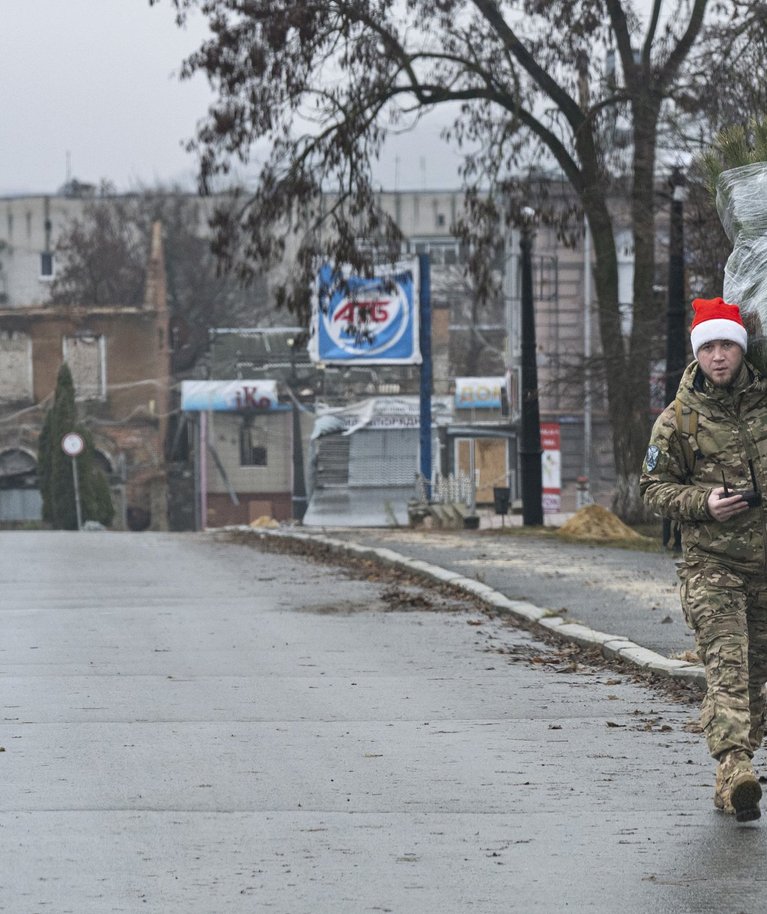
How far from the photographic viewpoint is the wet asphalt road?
5434 mm

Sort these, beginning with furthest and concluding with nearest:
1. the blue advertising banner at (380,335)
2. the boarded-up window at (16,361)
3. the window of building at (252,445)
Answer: the boarded-up window at (16,361) < the window of building at (252,445) < the blue advertising banner at (380,335)

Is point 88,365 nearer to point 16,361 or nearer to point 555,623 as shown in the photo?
point 16,361

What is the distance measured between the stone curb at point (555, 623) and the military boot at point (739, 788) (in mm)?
3422

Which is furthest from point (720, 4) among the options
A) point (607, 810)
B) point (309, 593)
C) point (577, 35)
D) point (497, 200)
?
point (607, 810)

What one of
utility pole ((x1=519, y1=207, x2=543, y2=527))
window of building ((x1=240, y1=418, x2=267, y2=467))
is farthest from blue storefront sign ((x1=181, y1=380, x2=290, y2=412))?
utility pole ((x1=519, y1=207, x2=543, y2=527))

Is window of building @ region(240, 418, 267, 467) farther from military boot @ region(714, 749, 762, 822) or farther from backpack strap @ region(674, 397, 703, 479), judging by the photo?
military boot @ region(714, 749, 762, 822)

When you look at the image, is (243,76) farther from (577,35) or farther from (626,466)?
(626,466)

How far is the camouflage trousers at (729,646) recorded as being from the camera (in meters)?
6.51

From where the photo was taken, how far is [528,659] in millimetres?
11562

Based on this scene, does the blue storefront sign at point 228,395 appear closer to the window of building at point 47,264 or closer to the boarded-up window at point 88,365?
the boarded-up window at point 88,365

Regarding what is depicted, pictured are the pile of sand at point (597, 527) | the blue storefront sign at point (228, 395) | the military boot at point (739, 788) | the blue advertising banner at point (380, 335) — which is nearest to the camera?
the military boot at point (739, 788)

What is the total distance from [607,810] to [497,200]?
75.8 feet

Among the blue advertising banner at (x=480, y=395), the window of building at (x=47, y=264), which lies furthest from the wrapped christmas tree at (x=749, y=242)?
the window of building at (x=47, y=264)

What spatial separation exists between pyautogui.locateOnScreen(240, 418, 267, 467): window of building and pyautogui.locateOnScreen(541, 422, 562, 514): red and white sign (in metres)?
16.5
